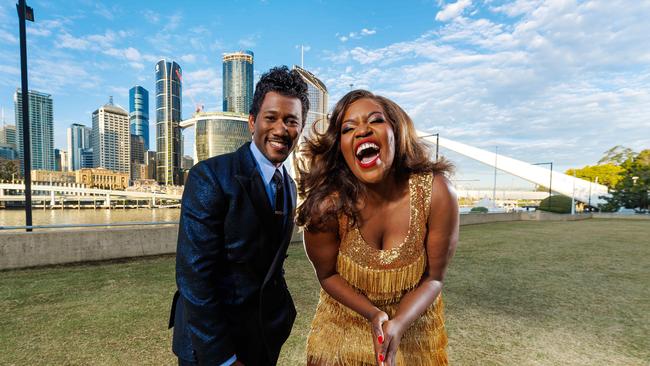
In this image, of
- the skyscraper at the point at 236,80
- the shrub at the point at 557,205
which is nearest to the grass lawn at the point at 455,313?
the shrub at the point at 557,205

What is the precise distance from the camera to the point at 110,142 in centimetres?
14738

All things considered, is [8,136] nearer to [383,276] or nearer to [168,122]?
[168,122]

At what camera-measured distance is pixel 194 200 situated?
1359 millimetres

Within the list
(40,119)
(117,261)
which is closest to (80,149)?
(40,119)

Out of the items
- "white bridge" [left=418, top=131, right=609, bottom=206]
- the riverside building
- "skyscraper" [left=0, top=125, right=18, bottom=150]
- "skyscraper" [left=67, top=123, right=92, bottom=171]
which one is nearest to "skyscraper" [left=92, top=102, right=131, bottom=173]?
"skyscraper" [left=67, top=123, right=92, bottom=171]

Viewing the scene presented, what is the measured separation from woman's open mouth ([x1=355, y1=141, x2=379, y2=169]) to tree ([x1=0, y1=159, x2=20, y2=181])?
95693 mm

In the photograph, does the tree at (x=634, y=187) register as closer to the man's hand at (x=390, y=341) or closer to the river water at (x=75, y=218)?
the man's hand at (x=390, y=341)

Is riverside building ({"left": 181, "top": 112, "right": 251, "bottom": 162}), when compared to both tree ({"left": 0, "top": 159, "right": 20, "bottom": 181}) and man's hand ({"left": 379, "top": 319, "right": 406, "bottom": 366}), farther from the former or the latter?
man's hand ({"left": 379, "top": 319, "right": 406, "bottom": 366})

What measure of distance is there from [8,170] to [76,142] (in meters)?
104

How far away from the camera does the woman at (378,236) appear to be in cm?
131

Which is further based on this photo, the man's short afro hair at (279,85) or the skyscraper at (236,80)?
the skyscraper at (236,80)

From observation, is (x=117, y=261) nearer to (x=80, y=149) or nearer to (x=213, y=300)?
(x=213, y=300)

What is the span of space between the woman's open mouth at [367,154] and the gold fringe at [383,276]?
0.41 m

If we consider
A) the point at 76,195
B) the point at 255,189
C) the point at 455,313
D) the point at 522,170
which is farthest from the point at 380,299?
the point at 76,195
